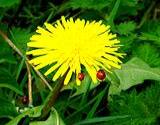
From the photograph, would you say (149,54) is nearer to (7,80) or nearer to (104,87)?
(104,87)

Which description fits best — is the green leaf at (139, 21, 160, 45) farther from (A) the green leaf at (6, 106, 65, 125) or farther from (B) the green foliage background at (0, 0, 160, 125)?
(A) the green leaf at (6, 106, 65, 125)

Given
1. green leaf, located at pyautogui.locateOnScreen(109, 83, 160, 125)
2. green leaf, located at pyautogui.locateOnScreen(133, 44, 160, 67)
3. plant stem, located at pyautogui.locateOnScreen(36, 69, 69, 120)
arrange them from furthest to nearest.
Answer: green leaf, located at pyautogui.locateOnScreen(133, 44, 160, 67) < green leaf, located at pyautogui.locateOnScreen(109, 83, 160, 125) < plant stem, located at pyautogui.locateOnScreen(36, 69, 69, 120)

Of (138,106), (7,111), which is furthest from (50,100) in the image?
(138,106)

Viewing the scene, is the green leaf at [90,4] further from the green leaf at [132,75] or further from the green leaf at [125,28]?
the green leaf at [132,75]

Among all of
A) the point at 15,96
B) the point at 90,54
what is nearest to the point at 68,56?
the point at 90,54

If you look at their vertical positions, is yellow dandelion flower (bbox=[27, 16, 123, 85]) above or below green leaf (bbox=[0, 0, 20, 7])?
below

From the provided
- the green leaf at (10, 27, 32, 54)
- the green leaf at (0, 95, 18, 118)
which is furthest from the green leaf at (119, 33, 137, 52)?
the green leaf at (0, 95, 18, 118)
